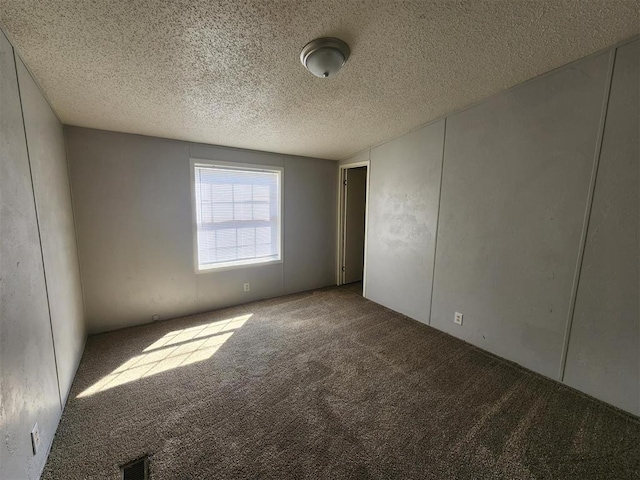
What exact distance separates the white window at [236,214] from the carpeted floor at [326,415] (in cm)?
116

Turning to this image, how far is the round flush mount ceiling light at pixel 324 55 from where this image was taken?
4.71 ft

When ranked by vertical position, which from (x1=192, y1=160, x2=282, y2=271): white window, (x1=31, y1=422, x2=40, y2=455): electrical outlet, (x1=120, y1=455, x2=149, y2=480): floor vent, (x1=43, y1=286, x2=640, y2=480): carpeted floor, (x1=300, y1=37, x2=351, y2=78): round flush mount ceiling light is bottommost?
(x1=120, y1=455, x2=149, y2=480): floor vent

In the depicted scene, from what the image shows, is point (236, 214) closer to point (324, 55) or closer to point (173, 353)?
point (173, 353)

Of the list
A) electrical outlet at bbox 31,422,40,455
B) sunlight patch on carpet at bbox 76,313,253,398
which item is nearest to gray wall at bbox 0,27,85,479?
electrical outlet at bbox 31,422,40,455

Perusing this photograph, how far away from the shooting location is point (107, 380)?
1.96m

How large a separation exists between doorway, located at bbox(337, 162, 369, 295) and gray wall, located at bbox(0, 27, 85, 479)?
3.36 metres

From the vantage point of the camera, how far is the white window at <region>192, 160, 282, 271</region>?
3.14m

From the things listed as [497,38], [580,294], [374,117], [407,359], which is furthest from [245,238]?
[580,294]

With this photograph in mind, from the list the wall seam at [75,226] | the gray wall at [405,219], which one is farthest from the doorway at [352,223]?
the wall seam at [75,226]

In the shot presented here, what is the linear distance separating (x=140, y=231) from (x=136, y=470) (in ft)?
7.35

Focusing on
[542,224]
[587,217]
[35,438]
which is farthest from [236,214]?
[587,217]

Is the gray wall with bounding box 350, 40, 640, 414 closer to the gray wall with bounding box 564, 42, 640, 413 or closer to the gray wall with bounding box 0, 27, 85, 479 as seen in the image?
the gray wall with bounding box 564, 42, 640, 413

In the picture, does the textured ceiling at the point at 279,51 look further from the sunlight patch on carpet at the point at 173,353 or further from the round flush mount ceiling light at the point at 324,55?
the sunlight patch on carpet at the point at 173,353

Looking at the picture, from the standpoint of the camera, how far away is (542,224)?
6.46 ft
